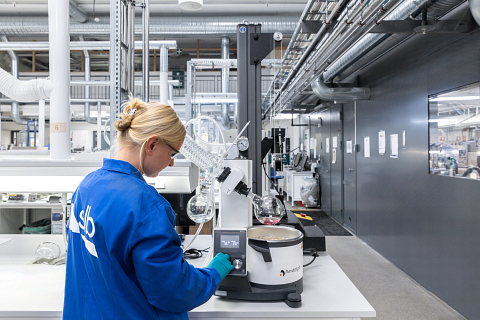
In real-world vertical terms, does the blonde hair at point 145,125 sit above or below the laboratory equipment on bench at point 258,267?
above

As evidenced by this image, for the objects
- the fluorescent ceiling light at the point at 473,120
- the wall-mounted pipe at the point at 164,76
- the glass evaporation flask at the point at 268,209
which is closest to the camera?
the glass evaporation flask at the point at 268,209

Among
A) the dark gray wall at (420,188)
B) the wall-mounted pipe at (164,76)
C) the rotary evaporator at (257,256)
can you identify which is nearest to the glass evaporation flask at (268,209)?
the rotary evaporator at (257,256)

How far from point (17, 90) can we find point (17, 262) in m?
0.99

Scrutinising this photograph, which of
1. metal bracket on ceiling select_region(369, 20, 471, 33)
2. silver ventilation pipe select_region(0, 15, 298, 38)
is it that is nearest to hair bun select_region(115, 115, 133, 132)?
metal bracket on ceiling select_region(369, 20, 471, 33)

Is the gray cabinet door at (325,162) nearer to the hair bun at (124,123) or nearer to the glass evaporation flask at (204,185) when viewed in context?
the glass evaporation flask at (204,185)

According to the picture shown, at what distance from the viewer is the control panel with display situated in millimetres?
1193

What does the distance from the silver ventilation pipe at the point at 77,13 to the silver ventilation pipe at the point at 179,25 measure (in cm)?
9

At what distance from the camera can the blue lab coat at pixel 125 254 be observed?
0.78 m

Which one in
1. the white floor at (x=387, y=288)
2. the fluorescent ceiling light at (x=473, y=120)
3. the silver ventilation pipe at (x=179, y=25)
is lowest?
the white floor at (x=387, y=288)

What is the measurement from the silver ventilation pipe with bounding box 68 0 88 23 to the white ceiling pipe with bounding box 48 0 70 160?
4441 millimetres

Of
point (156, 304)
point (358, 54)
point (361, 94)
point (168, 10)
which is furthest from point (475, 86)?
point (168, 10)

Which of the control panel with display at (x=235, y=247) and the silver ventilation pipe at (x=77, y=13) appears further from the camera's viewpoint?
the silver ventilation pipe at (x=77, y=13)

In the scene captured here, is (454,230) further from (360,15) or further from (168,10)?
(168,10)

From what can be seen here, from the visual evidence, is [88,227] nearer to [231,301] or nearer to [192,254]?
[231,301]
